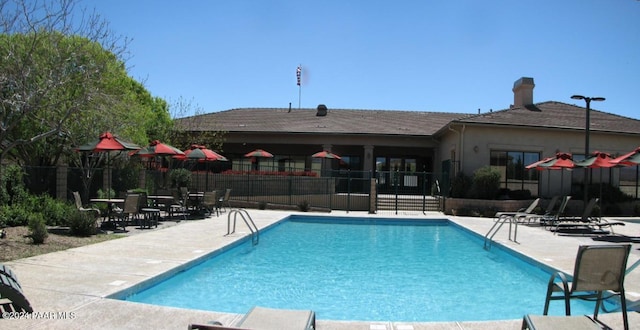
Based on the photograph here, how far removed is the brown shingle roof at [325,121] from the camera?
2900 cm

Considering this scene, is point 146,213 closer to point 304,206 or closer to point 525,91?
point 304,206

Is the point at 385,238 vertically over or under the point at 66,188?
under

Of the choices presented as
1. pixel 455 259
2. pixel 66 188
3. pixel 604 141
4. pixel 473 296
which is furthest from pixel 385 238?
pixel 604 141

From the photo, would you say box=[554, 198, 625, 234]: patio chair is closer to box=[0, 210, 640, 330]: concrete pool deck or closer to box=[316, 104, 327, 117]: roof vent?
box=[0, 210, 640, 330]: concrete pool deck

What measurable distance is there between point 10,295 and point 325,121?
89.7 feet

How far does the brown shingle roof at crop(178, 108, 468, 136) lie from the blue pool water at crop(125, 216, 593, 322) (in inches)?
604

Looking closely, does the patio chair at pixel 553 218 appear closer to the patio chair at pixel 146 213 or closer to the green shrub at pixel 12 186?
the patio chair at pixel 146 213

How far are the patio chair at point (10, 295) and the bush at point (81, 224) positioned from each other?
21.3 ft

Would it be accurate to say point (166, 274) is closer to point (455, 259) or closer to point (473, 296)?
point (473, 296)

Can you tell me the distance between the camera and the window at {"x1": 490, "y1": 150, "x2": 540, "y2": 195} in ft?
77.0

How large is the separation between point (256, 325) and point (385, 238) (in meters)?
11.8

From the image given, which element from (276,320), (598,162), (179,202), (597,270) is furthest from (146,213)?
(598,162)

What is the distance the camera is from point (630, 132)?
24.1 metres

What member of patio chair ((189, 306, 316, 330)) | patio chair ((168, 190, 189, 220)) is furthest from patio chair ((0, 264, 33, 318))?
patio chair ((168, 190, 189, 220))
